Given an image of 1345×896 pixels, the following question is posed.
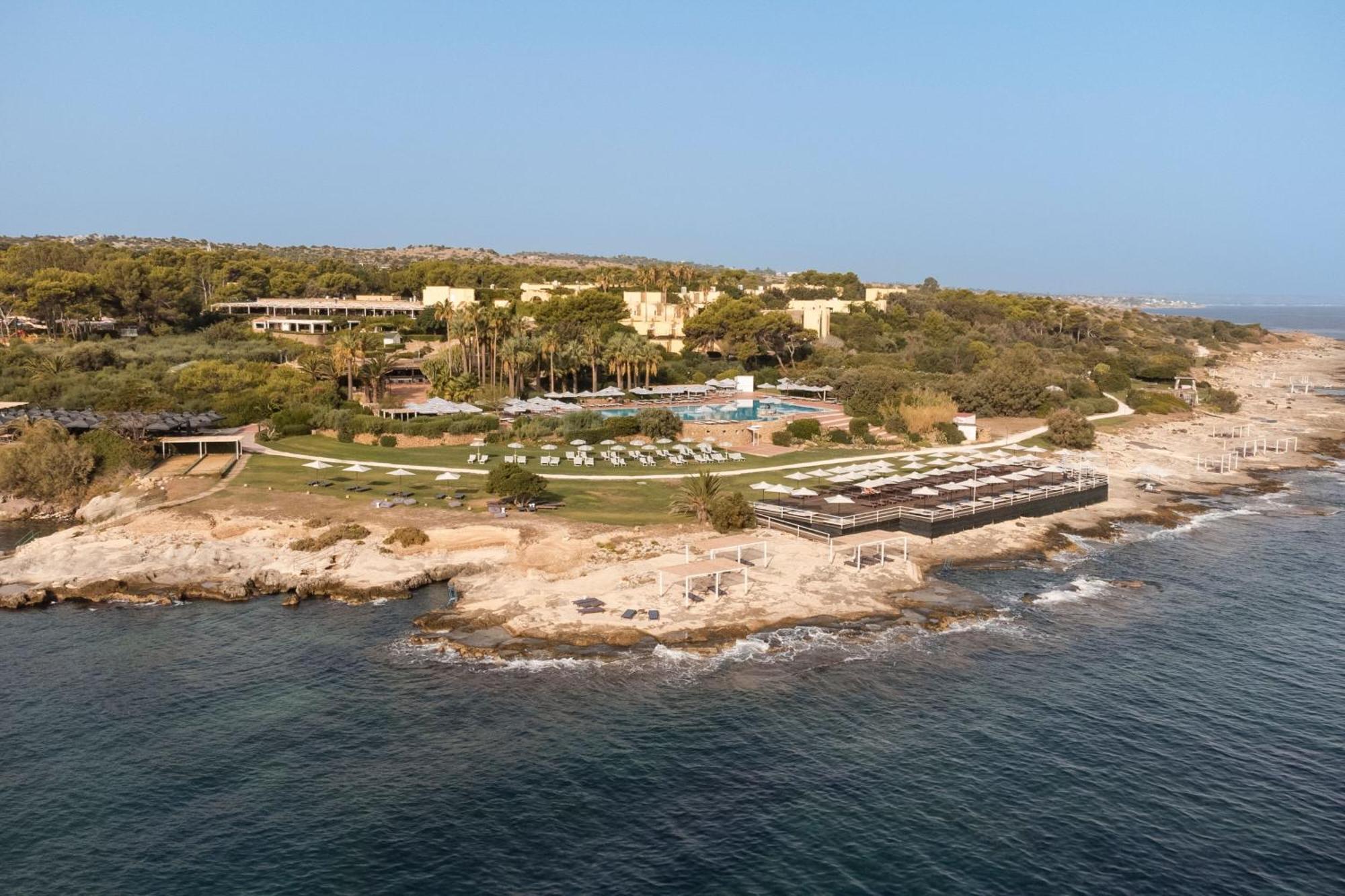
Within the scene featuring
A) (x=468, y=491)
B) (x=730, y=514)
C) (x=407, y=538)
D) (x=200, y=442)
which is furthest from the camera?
(x=200, y=442)

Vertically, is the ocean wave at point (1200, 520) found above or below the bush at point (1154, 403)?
below

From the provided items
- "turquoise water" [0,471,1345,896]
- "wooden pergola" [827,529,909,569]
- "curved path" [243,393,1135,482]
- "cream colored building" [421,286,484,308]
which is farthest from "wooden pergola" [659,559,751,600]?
"cream colored building" [421,286,484,308]

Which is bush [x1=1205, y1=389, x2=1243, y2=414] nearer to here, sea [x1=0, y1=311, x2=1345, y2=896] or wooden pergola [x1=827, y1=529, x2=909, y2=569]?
sea [x1=0, y1=311, x2=1345, y2=896]

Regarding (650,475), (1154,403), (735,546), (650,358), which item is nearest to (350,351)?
(650,358)

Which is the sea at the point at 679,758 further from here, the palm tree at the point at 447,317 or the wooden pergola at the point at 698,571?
the palm tree at the point at 447,317

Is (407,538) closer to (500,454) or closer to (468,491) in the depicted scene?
(468,491)

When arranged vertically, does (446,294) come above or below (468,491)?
above

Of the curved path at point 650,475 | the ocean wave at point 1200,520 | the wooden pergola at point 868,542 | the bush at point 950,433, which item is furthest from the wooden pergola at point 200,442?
the ocean wave at point 1200,520
